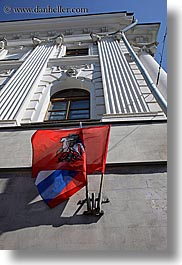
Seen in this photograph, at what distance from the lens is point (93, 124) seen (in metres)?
7.23

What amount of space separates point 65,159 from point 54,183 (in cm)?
51

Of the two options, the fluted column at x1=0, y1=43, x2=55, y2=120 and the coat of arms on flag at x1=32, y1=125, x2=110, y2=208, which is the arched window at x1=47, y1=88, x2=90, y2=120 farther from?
the coat of arms on flag at x1=32, y1=125, x2=110, y2=208

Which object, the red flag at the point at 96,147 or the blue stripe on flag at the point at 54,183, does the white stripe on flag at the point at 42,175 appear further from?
the red flag at the point at 96,147

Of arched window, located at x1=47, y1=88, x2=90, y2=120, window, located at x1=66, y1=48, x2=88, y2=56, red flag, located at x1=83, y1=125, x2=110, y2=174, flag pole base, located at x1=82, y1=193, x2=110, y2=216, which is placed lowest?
flag pole base, located at x1=82, y1=193, x2=110, y2=216

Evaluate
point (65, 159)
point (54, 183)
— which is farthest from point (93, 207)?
point (65, 159)

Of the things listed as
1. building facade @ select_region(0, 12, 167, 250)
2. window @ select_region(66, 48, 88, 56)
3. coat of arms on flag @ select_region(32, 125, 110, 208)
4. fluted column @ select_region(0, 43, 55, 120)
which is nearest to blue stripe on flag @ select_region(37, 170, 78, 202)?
coat of arms on flag @ select_region(32, 125, 110, 208)

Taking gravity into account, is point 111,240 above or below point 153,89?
below

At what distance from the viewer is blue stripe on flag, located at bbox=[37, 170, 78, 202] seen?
492 cm

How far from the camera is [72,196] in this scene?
5258mm

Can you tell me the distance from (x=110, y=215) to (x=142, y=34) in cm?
1919

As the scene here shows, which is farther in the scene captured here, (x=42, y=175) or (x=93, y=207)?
(x=42, y=175)

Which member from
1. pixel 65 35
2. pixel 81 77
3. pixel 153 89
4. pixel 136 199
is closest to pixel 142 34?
pixel 65 35

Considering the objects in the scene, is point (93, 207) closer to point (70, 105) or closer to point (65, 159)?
point (65, 159)

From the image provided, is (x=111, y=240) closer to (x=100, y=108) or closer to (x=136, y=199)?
(x=136, y=199)
